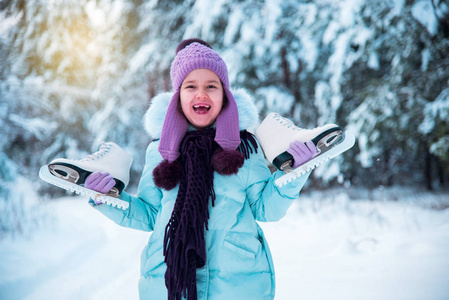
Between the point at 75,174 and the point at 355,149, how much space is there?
4967 mm

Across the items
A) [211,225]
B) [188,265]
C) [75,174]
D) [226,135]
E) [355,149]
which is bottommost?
[188,265]

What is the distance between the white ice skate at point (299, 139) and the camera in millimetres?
1461

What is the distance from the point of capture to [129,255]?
3719 mm

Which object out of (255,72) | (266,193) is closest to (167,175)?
(266,193)

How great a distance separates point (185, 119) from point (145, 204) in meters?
0.60

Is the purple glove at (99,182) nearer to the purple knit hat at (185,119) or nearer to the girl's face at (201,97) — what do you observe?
the purple knit hat at (185,119)

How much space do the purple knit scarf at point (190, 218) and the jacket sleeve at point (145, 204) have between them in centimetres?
25

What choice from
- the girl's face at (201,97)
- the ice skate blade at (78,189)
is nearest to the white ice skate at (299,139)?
the girl's face at (201,97)

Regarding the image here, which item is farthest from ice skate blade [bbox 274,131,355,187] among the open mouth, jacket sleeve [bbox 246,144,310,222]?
the open mouth

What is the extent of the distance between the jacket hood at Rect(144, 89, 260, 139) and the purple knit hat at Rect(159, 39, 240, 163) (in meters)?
0.09

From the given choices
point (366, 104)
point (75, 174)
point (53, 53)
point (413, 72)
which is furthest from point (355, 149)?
point (53, 53)

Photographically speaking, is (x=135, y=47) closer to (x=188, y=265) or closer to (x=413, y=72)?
(x=413, y=72)

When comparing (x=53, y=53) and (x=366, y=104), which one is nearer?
(x=366, y=104)

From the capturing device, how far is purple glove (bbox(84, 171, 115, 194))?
161cm
